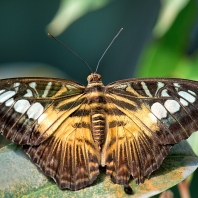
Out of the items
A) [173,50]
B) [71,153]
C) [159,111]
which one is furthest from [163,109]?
[173,50]

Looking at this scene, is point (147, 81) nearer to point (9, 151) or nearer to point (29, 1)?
point (9, 151)

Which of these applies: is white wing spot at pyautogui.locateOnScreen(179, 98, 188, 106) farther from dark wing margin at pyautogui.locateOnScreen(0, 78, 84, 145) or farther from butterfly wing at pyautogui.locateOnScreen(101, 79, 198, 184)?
dark wing margin at pyautogui.locateOnScreen(0, 78, 84, 145)

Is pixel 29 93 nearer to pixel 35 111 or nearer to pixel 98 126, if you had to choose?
pixel 35 111

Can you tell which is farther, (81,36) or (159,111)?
(81,36)

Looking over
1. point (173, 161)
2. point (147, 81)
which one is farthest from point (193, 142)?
point (147, 81)

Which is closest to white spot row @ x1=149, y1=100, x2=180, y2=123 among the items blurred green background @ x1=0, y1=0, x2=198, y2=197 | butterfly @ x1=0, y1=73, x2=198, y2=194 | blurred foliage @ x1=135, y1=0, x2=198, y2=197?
Result: butterfly @ x1=0, y1=73, x2=198, y2=194

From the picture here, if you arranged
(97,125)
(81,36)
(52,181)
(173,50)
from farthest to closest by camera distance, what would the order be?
1. (81,36)
2. (173,50)
3. (97,125)
4. (52,181)

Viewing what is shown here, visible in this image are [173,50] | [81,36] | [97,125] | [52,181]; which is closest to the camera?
[52,181]
